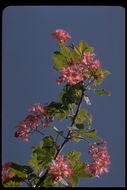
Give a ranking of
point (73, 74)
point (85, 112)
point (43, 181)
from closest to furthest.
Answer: point (43, 181) < point (73, 74) < point (85, 112)

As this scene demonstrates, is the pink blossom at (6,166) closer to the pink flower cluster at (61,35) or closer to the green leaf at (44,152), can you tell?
the green leaf at (44,152)

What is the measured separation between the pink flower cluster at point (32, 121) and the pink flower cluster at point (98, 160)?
1.69ft

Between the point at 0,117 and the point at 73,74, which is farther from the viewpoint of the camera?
the point at 73,74

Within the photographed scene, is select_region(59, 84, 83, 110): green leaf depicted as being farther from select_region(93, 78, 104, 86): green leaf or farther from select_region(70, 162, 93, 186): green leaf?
select_region(70, 162, 93, 186): green leaf

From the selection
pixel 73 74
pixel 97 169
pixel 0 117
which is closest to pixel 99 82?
pixel 73 74

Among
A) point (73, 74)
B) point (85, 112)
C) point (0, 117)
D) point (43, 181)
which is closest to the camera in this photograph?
point (0, 117)

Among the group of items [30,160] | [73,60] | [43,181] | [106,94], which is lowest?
[43,181]

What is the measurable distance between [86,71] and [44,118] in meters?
0.62

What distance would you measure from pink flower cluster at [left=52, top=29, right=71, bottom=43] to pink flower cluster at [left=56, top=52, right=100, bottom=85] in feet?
1.25

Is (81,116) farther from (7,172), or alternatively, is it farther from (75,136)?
(7,172)

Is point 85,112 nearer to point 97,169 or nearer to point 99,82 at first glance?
point 99,82

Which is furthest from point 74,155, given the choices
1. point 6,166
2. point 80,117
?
point 6,166

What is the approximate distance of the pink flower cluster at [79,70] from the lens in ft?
12.8

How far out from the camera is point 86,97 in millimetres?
4184
